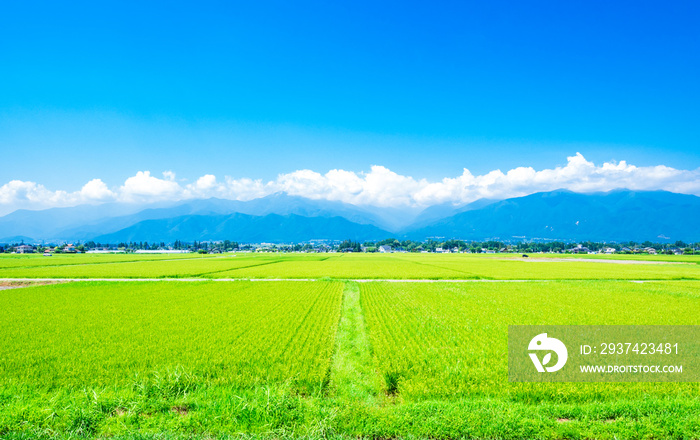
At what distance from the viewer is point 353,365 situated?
997cm

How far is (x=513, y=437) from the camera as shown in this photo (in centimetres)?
622

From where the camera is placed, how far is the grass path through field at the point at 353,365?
808 cm

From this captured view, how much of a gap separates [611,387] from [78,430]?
38.0 feet

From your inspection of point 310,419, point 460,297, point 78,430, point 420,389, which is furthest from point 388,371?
point 460,297

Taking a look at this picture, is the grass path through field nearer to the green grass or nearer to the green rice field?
the green rice field

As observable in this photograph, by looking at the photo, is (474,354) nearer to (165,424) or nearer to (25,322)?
(165,424)

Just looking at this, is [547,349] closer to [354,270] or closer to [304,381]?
[304,381]

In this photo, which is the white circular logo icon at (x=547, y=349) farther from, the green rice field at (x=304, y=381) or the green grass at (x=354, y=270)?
the green grass at (x=354, y=270)

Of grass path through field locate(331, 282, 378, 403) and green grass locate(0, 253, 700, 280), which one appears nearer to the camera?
grass path through field locate(331, 282, 378, 403)

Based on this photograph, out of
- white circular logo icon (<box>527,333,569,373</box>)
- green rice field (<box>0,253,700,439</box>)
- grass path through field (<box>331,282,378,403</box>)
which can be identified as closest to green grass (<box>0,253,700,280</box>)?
green rice field (<box>0,253,700,439</box>)

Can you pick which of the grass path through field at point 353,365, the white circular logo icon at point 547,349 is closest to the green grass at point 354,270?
the grass path through field at point 353,365

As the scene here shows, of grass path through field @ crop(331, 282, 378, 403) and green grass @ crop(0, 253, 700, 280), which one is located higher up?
grass path through field @ crop(331, 282, 378, 403)

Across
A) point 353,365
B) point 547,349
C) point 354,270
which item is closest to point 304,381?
point 353,365

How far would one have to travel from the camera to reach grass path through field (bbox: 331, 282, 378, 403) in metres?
8.08
